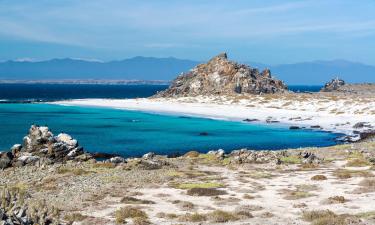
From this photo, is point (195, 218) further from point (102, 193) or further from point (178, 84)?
point (178, 84)

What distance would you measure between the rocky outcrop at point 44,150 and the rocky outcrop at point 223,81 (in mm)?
116866

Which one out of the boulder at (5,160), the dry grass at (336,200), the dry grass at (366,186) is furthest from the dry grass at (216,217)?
the boulder at (5,160)

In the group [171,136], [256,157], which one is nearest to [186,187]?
[256,157]

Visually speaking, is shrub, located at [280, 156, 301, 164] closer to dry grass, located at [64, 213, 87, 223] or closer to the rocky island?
the rocky island

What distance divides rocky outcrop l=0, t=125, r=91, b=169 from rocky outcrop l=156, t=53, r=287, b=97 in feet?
383

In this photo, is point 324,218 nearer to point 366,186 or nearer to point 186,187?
point 366,186

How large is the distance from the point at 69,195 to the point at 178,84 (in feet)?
518

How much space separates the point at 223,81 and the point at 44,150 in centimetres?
12911

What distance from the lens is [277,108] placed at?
415ft

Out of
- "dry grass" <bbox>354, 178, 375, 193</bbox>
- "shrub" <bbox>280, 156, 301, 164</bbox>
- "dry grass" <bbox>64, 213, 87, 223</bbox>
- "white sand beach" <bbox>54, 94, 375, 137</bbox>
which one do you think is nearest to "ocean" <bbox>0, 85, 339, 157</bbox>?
"white sand beach" <bbox>54, 94, 375, 137</bbox>

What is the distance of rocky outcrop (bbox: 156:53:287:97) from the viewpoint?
168m

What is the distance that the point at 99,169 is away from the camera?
40.0 meters

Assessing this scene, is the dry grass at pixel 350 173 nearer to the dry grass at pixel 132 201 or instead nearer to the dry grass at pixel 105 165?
the dry grass at pixel 132 201

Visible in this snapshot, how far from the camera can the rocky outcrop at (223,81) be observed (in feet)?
551
